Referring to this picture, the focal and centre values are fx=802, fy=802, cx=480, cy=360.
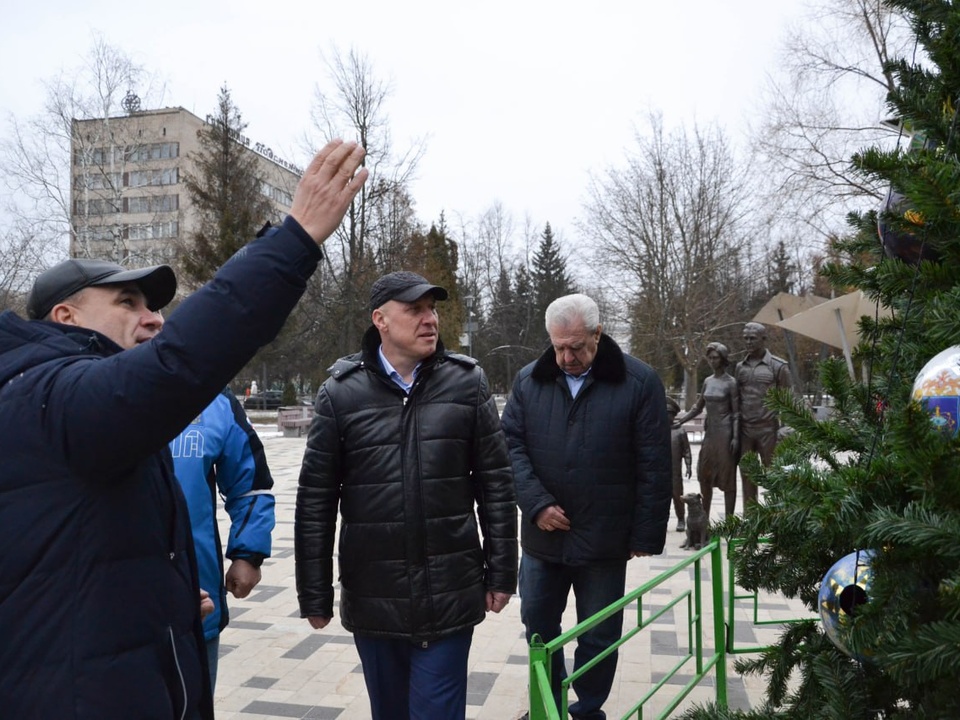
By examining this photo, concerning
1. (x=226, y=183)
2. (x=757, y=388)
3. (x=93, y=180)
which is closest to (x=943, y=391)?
(x=757, y=388)

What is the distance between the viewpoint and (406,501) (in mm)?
2977

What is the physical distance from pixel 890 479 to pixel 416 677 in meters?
1.90

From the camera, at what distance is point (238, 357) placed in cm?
145

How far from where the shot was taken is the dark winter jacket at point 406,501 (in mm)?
2961

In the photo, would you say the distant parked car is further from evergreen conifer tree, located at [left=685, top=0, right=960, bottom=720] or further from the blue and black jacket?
evergreen conifer tree, located at [left=685, top=0, right=960, bottom=720]

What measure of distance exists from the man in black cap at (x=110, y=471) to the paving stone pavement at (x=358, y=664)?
9.53 ft

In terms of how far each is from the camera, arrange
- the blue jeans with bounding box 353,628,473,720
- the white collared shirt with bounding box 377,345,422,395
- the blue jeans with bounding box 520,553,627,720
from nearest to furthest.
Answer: the blue jeans with bounding box 353,628,473,720 → the white collared shirt with bounding box 377,345,422,395 → the blue jeans with bounding box 520,553,627,720

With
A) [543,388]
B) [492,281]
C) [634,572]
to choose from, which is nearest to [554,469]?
[543,388]

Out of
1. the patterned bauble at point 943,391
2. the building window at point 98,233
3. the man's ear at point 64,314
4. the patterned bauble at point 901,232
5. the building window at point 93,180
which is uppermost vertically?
the building window at point 93,180

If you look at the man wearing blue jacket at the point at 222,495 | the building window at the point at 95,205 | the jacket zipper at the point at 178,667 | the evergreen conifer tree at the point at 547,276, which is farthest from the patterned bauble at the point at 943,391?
the evergreen conifer tree at the point at 547,276

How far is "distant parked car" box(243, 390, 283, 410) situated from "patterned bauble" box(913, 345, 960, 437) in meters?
45.5

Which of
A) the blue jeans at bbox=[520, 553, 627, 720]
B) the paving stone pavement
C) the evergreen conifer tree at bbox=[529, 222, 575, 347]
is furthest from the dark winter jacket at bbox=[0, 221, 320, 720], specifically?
the evergreen conifer tree at bbox=[529, 222, 575, 347]

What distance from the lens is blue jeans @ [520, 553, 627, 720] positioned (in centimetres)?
364

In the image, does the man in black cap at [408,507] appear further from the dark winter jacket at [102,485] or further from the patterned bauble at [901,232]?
the patterned bauble at [901,232]
